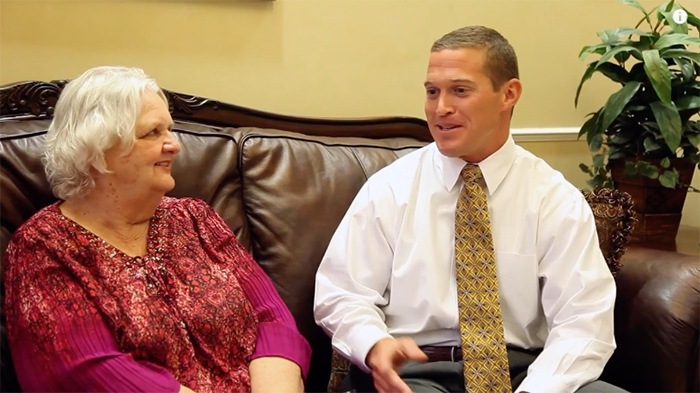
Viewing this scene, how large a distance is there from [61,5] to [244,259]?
97 cm

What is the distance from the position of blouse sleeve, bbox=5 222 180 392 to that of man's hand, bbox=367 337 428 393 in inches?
16.4

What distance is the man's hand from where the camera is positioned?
5.07 ft

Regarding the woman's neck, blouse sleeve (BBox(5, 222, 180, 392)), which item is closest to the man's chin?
the woman's neck

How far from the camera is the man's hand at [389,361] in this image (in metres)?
1.54

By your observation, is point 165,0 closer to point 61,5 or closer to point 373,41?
point 61,5

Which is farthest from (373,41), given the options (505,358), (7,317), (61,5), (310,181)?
(7,317)

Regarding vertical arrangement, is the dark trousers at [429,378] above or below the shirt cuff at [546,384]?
below

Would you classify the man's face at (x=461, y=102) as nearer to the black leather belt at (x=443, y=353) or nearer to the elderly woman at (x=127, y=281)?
the black leather belt at (x=443, y=353)

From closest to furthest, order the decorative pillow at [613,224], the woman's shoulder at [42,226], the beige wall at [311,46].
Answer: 1. the woman's shoulder at [42,226]
2. the decorative pillow at [613,224]
3. the beige wall at [311,46]

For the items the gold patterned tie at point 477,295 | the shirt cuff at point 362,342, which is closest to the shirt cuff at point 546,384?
the gold patterned tie at point 477,295

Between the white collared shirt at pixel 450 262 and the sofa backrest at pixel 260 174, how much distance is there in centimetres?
16

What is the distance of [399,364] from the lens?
1602 millimetres

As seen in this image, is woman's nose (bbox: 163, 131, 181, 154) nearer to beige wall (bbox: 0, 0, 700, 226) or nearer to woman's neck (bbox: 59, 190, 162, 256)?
woman's neck (bbox: 59, 190, 162, 256)

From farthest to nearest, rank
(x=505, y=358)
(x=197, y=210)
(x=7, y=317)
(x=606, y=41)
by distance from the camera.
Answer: (x=606, y=41) → (x=197, y=210) → (x=505, y=358) → (x=7, y=317)
